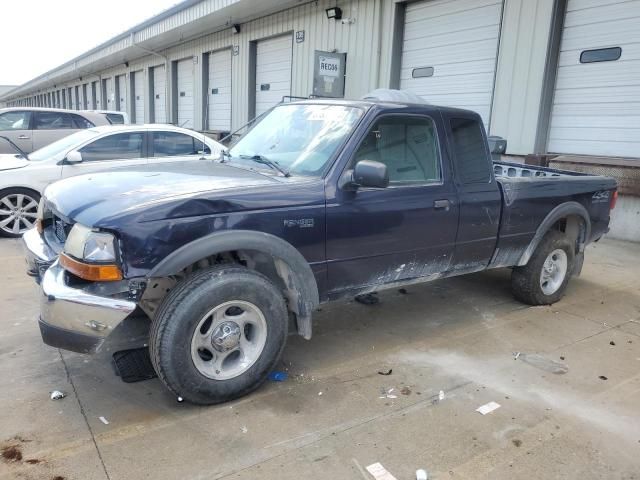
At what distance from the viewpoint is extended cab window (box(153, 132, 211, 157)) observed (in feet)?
26.2

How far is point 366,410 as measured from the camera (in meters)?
3.16

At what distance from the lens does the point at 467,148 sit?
4297 millimetres

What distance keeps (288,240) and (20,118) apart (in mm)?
10735

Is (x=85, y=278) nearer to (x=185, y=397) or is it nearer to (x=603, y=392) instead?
A: (x=185, y=397)

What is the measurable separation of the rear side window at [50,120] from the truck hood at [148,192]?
910 centimetres

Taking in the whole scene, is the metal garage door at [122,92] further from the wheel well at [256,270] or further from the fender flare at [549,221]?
the wheel well at [256,270]

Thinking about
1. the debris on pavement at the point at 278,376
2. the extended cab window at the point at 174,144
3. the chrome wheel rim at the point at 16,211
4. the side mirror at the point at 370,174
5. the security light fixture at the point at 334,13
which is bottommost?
the debris on pavement at the point at 278,376

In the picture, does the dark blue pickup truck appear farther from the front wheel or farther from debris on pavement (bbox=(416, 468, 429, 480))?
debris on pavement (bbox=(416, 468, 429, 480))

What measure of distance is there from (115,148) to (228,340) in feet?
18.0

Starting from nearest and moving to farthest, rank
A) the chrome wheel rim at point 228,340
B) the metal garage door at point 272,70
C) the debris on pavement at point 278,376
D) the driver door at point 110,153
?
the chrome wheel rim at point 228,340, the debris on pavement at point 278,376, the driver door at point 110,153, the metal garage door at point 272,70

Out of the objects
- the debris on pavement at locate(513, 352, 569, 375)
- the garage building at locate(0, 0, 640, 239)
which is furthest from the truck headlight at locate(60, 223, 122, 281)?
the garage building at locate(0, 0, 640, 239)

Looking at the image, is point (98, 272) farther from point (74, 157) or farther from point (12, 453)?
point (74, 157)

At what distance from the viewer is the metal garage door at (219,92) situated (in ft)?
61.8

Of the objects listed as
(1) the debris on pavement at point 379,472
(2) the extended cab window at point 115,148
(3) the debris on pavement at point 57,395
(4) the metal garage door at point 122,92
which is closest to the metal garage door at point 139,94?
(4) the metal garage door at point 122,92
